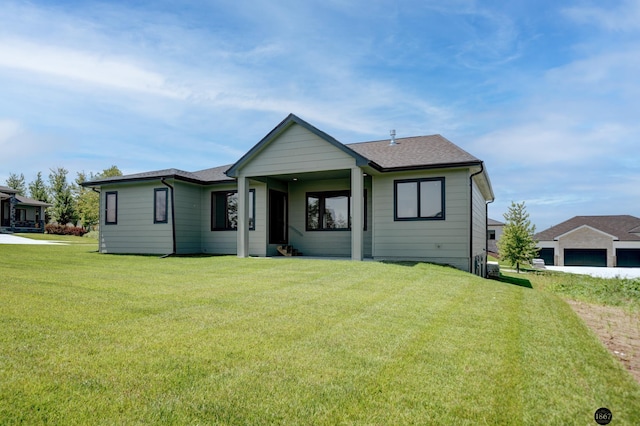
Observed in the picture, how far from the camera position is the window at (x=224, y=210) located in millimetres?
15961

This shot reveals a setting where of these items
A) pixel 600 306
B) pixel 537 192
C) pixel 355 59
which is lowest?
pixel 600 306

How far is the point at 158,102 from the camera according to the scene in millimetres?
14438

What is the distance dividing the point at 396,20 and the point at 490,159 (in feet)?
22.3

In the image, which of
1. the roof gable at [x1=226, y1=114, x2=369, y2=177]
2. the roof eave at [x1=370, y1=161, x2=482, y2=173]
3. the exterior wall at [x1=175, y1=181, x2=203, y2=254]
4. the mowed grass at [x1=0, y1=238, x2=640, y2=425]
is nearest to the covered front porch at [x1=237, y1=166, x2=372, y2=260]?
the roof gable at [x1=226, y1=114, x2=369, y2=177]

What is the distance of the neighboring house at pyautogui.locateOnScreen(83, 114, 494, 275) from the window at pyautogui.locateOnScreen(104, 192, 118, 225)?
5 centimetres

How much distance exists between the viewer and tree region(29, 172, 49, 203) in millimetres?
49156

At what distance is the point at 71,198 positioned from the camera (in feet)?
144

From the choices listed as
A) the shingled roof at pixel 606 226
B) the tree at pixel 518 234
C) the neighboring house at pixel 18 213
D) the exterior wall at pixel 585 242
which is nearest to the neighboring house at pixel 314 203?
the tree at pixel 518 234

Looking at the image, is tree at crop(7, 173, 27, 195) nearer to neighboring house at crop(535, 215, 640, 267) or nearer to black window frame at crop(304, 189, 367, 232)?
black window frame at crop(304, 189, 367, 232)

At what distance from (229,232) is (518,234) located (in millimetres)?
16317

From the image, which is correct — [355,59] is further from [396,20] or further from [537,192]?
[537,192]

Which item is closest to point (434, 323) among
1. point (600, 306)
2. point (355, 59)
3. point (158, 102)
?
point (600, 306)

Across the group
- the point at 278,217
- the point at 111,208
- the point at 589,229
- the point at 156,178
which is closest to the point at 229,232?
the point at 278,217

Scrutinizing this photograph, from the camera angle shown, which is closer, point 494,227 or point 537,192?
point 537,192
